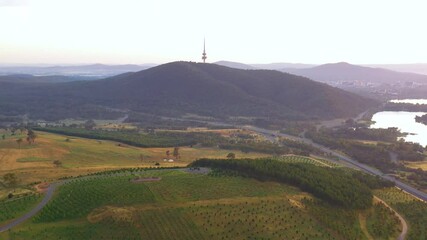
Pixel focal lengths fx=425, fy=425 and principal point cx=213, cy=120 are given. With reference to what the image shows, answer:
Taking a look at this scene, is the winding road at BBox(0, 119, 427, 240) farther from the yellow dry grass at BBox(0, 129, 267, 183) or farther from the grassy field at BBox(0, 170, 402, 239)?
the yellow dry grass at BBox(0, 129, 267, 183)

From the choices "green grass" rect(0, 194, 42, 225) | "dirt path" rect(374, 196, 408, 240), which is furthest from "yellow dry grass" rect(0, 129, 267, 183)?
"dirt path" rect(374, 196, 408, 240)

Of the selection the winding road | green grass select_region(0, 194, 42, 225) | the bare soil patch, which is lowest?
the winding road

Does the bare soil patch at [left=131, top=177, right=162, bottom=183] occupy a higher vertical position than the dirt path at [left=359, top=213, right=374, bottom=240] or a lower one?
higher

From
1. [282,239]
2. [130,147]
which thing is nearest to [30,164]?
[130,147]

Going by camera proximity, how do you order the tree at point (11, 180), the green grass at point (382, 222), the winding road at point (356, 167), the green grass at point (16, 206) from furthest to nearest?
the tree at point (11, 180) < the green grass at point (382, 222) < the green grass at point (16, 206) < the winding road at point (356, 167)

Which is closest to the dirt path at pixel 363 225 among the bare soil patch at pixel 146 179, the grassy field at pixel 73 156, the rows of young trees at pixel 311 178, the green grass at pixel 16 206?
the rows of young trees at pixel 311 178

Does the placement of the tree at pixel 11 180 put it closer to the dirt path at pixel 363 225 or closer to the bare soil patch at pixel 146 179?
the bare soil patch at pixel 146 179

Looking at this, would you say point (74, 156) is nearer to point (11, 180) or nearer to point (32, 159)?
point (32, 159)
